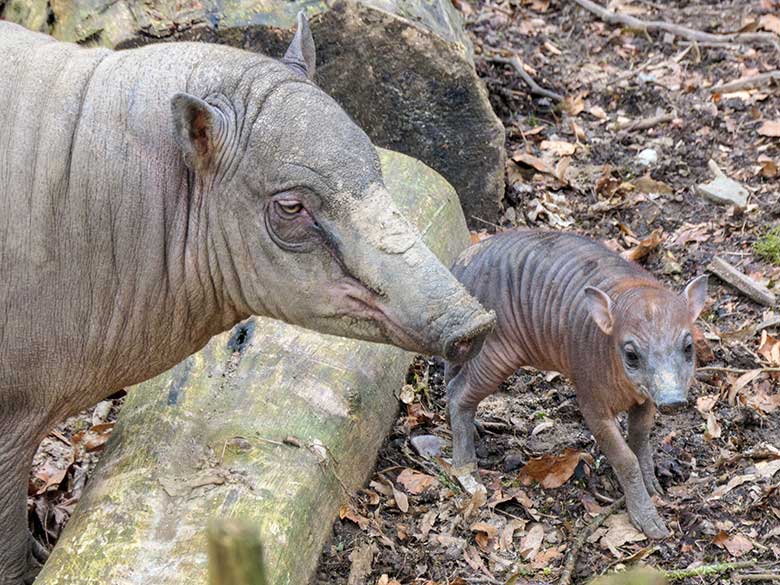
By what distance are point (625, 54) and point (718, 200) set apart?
9.02 feet

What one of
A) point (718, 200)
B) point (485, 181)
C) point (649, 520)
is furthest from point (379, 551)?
point (718, 200)

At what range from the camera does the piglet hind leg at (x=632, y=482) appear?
511 centimetres

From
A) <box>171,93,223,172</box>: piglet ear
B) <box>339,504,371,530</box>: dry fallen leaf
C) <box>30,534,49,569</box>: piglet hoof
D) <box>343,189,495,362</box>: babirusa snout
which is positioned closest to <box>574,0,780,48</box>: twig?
<box>339,504,371,530</box>: dry fallen leaf

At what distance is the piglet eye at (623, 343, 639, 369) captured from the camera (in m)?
5.05

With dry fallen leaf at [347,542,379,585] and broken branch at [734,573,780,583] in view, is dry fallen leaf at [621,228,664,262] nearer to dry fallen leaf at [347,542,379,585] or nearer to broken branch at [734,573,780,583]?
broken branch at [734,573,780,583]

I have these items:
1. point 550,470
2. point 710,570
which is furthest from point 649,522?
point 550,470

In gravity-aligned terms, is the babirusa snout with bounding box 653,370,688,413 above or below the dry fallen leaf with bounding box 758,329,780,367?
above

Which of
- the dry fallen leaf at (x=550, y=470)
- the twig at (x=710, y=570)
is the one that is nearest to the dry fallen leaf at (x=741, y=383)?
the dry fallen leaf at (x=550, y=470)

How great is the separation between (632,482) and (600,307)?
2.64ft

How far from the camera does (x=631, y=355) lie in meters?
5.07

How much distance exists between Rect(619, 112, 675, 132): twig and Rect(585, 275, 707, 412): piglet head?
12.1 ft

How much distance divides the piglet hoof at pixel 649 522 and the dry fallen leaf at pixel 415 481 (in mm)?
973

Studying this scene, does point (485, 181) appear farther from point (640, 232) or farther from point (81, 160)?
point (81, 160)

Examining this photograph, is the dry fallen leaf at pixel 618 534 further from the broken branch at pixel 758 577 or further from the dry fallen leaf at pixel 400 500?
the dry fallen leaf at pixel 400 500
